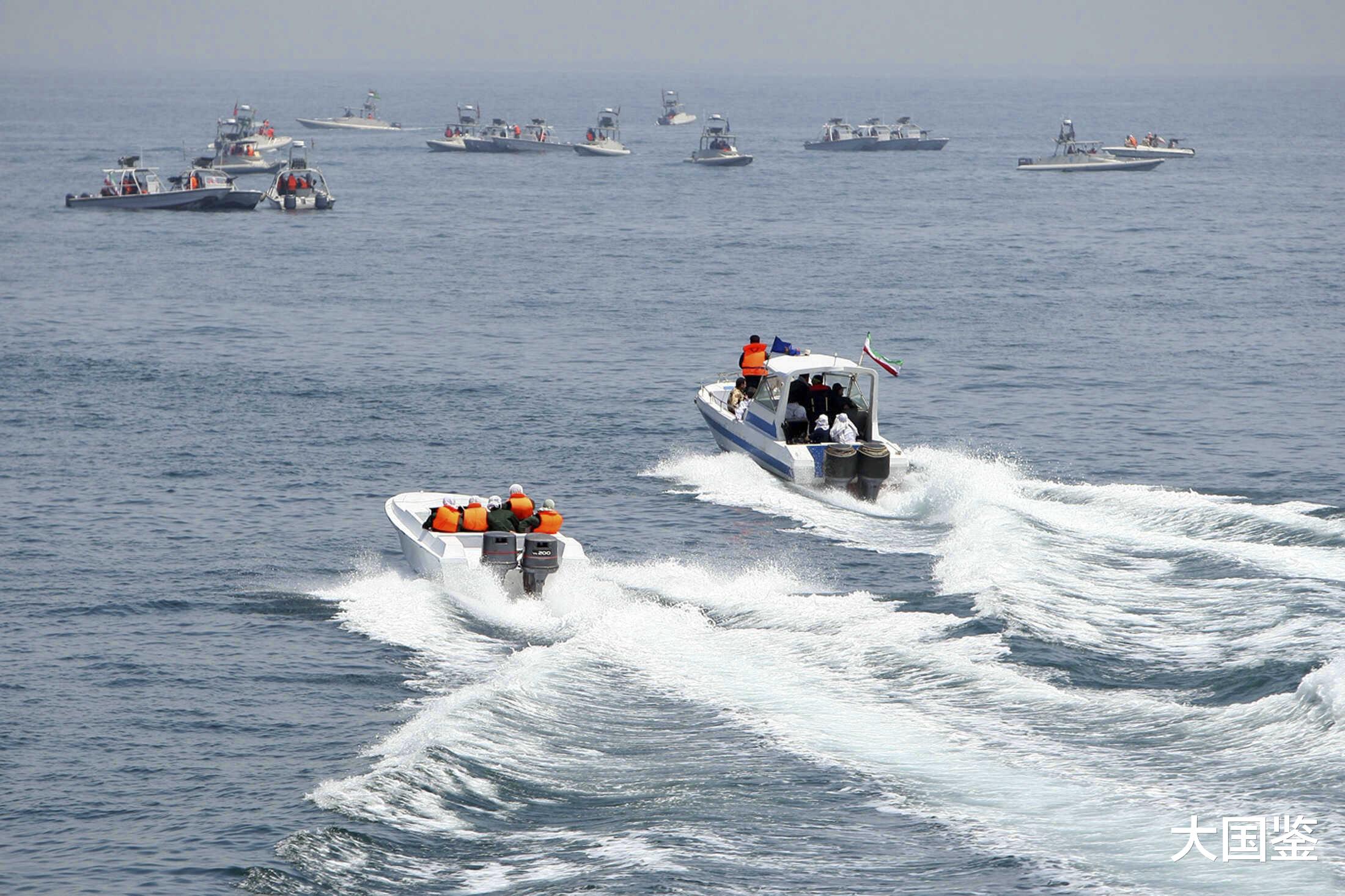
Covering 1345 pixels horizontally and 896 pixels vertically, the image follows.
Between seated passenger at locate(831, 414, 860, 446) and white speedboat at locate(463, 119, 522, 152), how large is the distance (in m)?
103

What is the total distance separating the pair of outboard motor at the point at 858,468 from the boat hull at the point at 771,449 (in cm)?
19

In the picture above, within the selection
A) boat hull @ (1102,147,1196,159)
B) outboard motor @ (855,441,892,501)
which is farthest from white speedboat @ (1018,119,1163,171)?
outboard motor @ (855,441,892,501)

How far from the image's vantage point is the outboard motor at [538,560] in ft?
78.1

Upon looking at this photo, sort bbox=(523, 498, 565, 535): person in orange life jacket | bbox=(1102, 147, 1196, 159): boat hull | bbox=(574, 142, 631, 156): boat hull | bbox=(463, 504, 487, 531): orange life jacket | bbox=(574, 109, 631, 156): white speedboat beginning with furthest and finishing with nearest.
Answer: bbox=(574, 109, 631, 156): white speedboat, bbox=(574, 142, 631, 156): boat hull, bbox=(1102, 147, 1196, 159): boat hull, bbox=(463, 504, 487, 531): orange life jacket, bbox=(523, 498, 565, 535): person in orange life jacket

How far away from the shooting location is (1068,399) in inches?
1640

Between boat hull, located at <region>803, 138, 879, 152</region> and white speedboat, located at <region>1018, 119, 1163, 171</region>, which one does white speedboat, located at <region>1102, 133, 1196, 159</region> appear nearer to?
white speedboat, located at <region>1018, 119, 1163, 171</region>

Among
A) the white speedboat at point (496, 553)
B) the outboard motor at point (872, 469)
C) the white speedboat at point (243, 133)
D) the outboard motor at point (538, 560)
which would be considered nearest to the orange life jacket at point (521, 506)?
the white speedboat at point (496, 553)

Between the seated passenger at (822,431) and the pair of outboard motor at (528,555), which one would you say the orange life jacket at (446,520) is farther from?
the seated passenger at (822,431)

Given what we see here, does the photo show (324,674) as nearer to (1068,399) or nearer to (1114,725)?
(1114,725)

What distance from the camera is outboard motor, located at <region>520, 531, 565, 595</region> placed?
23.8m

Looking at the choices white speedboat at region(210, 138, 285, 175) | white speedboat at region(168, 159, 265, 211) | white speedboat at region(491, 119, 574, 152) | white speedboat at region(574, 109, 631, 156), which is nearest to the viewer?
white speedboat at region(168, 159, 265, 211)

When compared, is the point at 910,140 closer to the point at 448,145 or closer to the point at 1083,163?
the point at 1083,163

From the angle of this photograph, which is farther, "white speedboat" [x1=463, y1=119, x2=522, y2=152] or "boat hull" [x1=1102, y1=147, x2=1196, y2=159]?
"white speedboat" [x1=463, y1=119, x2=522, y2=152]

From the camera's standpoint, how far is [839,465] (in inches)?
1219
